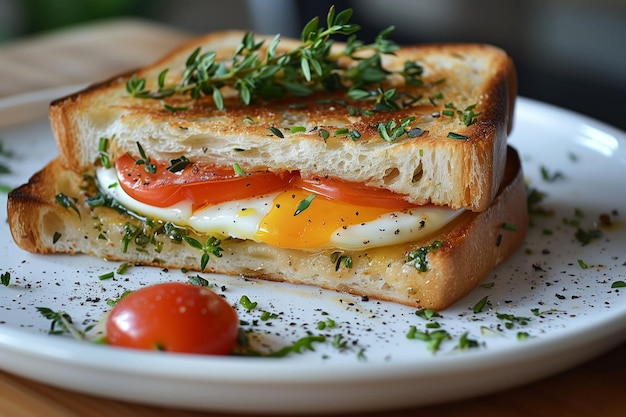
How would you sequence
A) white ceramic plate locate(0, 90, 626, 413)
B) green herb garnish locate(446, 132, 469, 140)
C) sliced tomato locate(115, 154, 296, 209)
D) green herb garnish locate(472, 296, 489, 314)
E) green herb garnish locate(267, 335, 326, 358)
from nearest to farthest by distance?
1. white ceramic plate locate(0, 90, 626, 413)
2. green herb garnish locate(267, 335, 326, 358)
3. green herb garnish locate(472, 296, 489, 314)
4. green herb garnish locate(446, 132, 469, 140)
5. sliced tomato locate(115, 154, 296, 209)

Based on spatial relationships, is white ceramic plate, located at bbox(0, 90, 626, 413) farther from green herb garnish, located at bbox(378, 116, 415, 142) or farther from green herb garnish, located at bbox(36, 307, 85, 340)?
green herb garnish, located at bbox(378, 116, 415, 142)

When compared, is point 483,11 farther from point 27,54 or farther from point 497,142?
point 497,142

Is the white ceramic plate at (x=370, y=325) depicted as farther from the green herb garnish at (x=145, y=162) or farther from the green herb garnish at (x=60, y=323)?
the green herb garnish at (x=145, y=162)

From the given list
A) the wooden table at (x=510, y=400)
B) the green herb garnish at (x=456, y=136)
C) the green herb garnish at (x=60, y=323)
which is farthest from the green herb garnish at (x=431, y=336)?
the green herb garnish at (x=60, y=323)

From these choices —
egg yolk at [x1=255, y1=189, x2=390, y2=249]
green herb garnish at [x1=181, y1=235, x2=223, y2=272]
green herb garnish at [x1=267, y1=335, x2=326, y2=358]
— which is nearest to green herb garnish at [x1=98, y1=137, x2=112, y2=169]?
green herb garnish at [x1=181, y1=235, x2=223, y2=272]

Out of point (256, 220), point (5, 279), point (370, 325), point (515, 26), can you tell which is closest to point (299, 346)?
point (370, 325)

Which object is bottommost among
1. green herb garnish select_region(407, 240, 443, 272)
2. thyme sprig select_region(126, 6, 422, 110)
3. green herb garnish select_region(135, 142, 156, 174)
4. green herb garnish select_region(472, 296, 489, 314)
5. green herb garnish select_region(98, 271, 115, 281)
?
green herb garnish select_region(472, 296, 489, 314)

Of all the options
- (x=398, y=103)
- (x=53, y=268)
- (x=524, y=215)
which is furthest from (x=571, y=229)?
(x=53, y=268)
